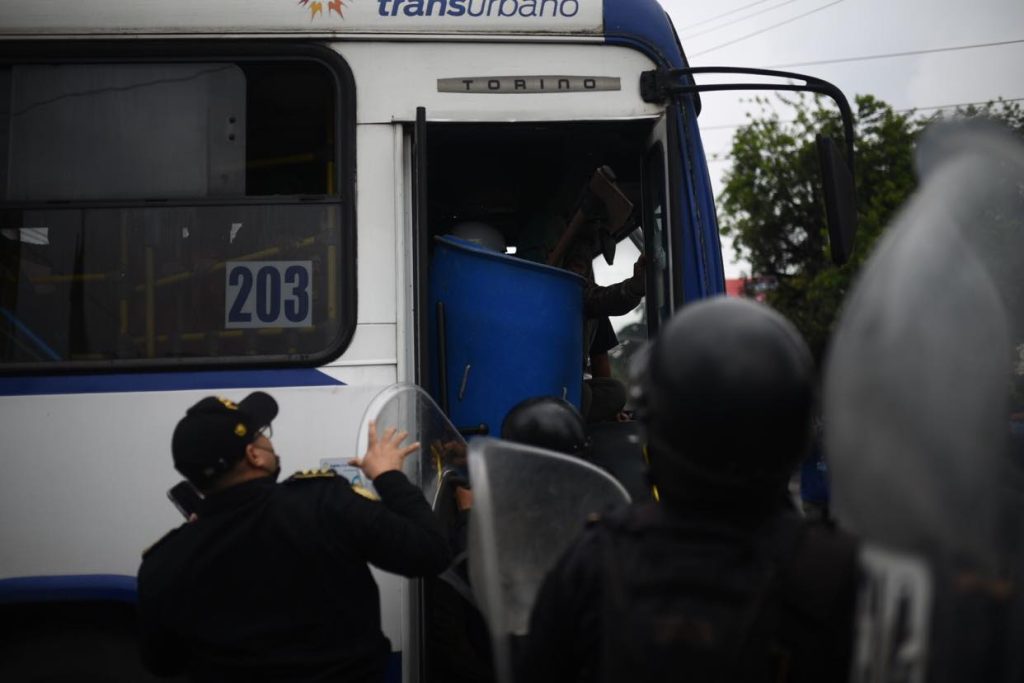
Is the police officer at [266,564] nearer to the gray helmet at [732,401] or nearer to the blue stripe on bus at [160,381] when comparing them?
the blue stripe on bus at [160,381]

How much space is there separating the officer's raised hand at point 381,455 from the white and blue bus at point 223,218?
74 cm

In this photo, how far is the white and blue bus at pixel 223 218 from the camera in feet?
9.84

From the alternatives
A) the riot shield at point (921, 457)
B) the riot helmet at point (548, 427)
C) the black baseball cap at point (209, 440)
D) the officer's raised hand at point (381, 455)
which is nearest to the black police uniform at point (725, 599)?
the riot shield at point (921, 457)

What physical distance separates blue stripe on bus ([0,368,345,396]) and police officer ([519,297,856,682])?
1.89 meters

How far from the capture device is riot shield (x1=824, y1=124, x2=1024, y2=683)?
104 centimetres

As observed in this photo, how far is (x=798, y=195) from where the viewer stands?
86.6 feet

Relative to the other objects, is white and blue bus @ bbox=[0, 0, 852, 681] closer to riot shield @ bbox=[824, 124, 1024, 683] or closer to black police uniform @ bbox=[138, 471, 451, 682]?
black police uniform @ bbox=[138, 471, 451, 682]

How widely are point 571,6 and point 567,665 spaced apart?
8.53 feet

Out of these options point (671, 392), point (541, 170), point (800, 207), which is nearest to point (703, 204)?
point (541, 170)

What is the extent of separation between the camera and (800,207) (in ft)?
86.6

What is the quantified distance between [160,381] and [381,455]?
1.16 metres

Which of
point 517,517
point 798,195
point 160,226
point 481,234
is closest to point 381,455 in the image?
point 517,517

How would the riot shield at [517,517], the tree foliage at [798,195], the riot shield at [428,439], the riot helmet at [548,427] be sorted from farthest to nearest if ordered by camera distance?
1. the tree foliage at [798,195]
2. the riot helmet at [548,427]
3. the riot shield at [428,439]
4. the riot shield at [517,517]

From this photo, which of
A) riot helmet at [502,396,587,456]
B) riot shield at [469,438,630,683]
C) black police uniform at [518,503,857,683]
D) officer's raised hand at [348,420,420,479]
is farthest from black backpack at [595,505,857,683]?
riot helmet at [502,396,587,456]
